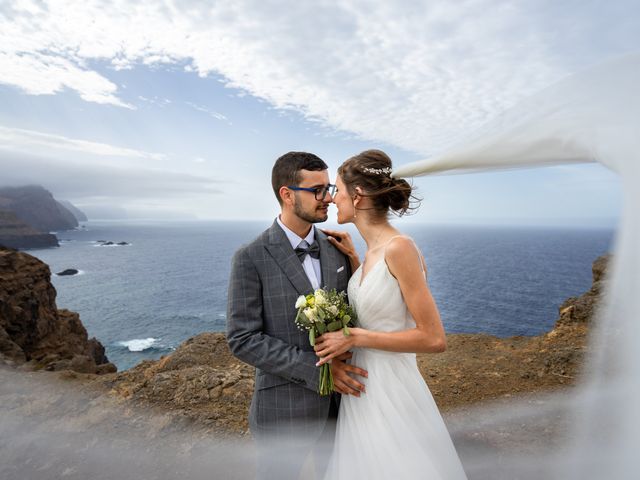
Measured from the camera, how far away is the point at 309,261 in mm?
3410

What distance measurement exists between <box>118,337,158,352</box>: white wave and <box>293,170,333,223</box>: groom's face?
2265 inches

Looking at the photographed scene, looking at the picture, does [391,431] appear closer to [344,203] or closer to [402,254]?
[402,254]

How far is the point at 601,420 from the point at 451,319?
59.4 metres

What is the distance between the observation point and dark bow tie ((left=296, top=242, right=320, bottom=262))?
336 cm

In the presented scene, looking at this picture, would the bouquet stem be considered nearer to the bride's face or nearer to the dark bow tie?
the dark bow tie

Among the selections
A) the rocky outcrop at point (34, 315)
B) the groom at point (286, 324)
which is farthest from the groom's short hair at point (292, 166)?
the rocky outcrop at point (34, 315)

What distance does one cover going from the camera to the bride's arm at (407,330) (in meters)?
2.83

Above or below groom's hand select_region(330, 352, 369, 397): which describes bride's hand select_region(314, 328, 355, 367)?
above

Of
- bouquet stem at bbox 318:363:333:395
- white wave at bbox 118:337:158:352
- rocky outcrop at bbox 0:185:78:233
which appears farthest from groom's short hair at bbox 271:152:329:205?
rocky outcrop at bbox 0:185:78:233

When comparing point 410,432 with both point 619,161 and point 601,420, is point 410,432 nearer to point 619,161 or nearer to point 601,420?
point 601,420

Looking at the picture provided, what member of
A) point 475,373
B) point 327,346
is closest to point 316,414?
point 327,346

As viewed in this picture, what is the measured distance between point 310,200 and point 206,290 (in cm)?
8420

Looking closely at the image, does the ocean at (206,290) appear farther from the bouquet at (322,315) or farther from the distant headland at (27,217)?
the bouquet at (322,315)

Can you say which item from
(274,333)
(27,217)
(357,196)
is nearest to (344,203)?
(357,196)
